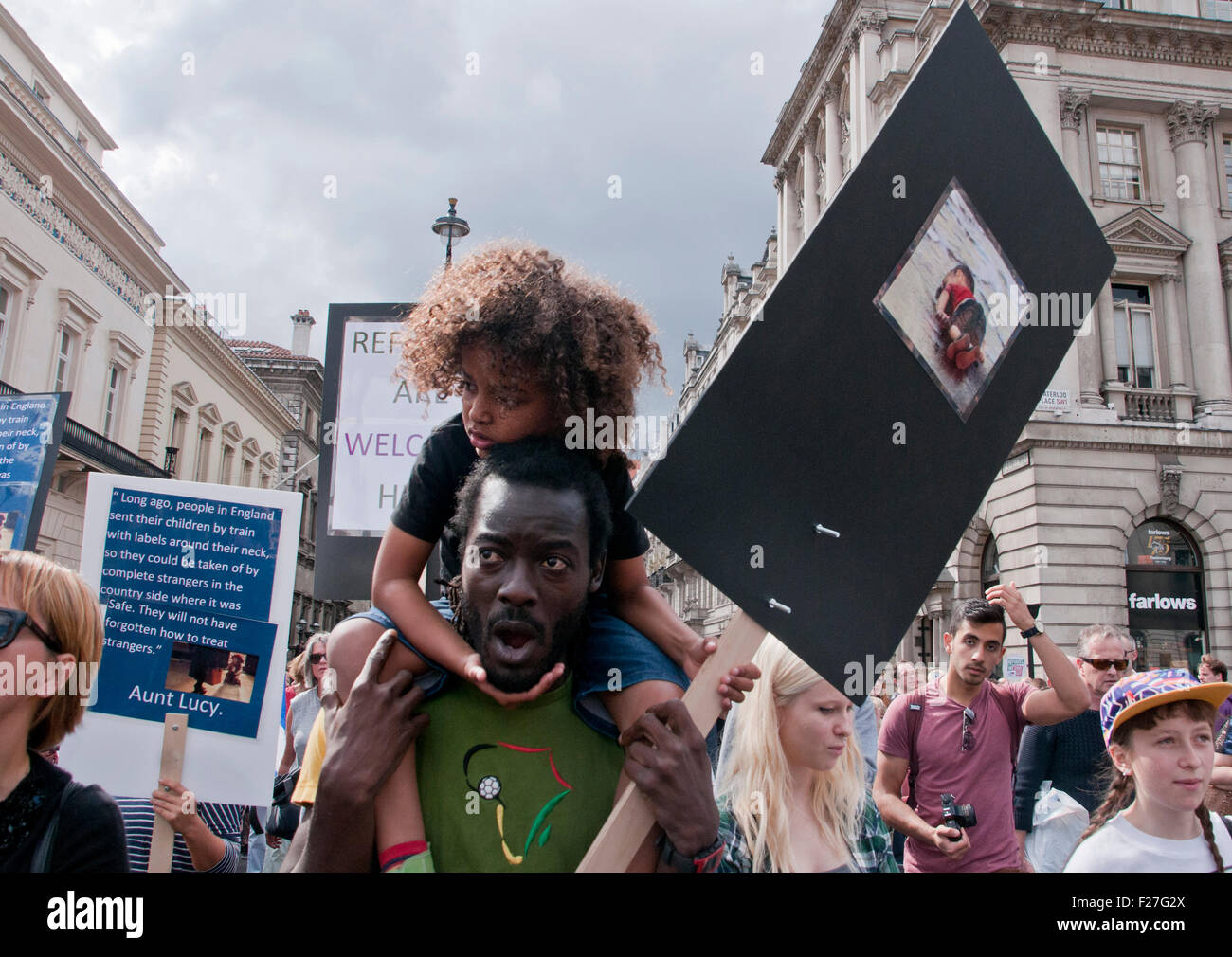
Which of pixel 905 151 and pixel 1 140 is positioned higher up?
pixel 1 140

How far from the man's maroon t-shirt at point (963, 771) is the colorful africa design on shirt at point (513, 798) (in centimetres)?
302

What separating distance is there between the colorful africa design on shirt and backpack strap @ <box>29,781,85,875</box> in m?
1.02

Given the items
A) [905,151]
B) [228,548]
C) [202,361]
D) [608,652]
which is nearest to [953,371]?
[905,151]

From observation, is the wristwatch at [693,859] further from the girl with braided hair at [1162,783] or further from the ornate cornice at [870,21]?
the ornate cornice at [870,21]

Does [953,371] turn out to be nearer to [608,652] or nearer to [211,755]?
[608,652]

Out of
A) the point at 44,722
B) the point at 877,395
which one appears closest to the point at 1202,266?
the point at 877,395

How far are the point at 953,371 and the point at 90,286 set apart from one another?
97.6ft

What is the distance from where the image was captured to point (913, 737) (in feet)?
15.5

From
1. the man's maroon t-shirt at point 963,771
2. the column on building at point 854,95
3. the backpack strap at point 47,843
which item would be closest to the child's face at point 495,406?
the backpack strap at point 47,843

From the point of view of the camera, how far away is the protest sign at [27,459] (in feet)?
14.8

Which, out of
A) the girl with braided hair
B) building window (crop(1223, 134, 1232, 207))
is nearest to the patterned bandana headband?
the girl with braided hair

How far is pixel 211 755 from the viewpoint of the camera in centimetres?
316

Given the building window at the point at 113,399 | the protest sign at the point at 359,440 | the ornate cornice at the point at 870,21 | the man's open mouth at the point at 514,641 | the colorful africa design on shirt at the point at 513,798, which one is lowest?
the colorful africa design on shirt at the point at 513,798

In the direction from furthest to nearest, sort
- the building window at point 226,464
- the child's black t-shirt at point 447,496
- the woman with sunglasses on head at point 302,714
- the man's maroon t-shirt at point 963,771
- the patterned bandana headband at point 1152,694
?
the building window at point 226,464
the woman with sunglasses on head at point 302,714
the man's maroon t-shirt at point 963,771
the patterned bandana headband at point 1152,694
the child's black t-shirt at point 447,496
